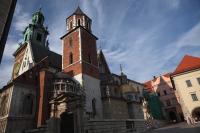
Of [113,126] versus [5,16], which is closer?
[5,16]

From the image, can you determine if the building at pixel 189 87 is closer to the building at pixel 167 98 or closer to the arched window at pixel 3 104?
the building at pixel 167 98

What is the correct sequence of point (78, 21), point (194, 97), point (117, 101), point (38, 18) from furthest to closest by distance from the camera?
point (38, 18) → point (78, 21) → point (117, 101) → point (194, 97)

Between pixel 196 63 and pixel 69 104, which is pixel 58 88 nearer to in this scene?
pixel 69 104

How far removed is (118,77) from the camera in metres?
44.0

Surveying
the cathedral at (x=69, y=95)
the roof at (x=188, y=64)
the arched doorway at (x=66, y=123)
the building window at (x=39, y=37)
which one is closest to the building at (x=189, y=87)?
the roof at (x=188, y=64)

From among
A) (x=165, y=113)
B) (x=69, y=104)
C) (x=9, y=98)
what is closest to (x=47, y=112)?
(x=9, y=98)

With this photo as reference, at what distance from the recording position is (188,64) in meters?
31.0

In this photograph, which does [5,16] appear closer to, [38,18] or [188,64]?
[188,64]

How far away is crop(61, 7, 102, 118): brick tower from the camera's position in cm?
2509

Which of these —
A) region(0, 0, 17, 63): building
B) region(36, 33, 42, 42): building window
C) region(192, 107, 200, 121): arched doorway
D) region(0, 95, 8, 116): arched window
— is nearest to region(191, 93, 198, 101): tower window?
region(192, 107, 200, 121): arched doorway

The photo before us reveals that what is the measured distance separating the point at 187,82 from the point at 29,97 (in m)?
25.0

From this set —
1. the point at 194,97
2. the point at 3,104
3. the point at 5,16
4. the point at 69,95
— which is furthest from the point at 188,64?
the point at 5,16

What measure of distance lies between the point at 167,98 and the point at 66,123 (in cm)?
3633

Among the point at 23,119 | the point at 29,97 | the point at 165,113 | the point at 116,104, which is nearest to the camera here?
the point at 23,119
